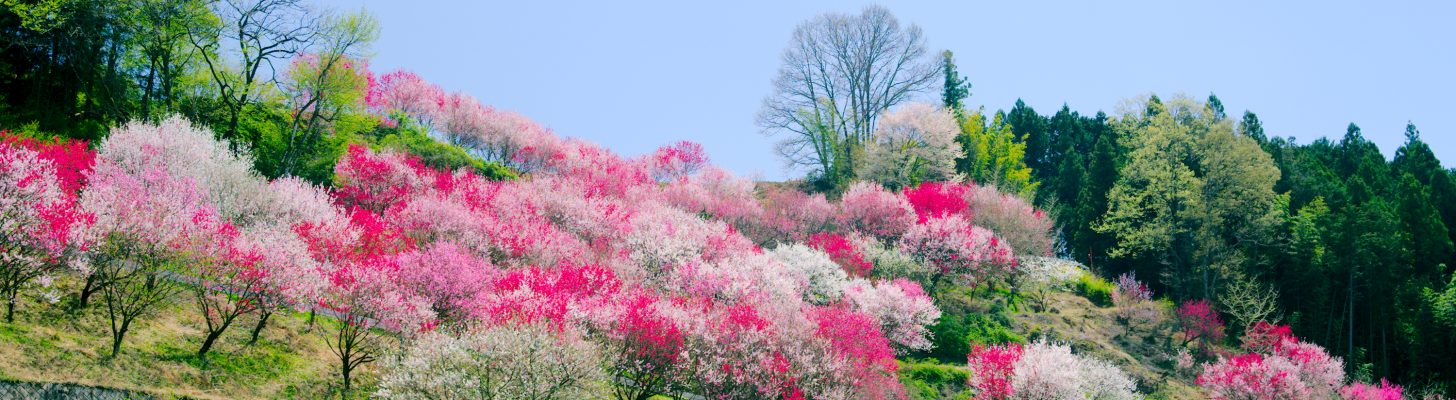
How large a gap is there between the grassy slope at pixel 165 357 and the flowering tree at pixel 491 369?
3356 mm

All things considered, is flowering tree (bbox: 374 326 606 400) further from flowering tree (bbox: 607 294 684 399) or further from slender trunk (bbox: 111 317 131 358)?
slender trunk (bbox: 111 317 131 358)

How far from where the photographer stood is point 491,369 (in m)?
14.1

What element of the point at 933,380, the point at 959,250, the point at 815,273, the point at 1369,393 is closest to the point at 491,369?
the point at 933,380

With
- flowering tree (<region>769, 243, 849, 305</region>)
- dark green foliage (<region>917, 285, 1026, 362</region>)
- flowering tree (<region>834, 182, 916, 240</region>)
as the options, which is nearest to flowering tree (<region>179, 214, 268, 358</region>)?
flowering tree (<region>769, 243, 849, 305</region>)

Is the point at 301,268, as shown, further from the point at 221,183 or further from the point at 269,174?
the point at 269,174

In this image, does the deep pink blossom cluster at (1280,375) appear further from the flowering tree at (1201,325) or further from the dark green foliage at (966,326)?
the dark green foliage at (966,326)

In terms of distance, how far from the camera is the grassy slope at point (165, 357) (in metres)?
13.8

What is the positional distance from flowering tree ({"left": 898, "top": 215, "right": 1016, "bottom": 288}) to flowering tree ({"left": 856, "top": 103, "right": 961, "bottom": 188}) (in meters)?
11.7

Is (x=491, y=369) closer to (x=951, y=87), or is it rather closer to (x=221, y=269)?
(x=221, y=269)

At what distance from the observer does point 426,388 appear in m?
13.8

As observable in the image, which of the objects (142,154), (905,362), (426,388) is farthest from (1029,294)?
(142,154)

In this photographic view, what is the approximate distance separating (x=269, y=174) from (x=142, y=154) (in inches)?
315

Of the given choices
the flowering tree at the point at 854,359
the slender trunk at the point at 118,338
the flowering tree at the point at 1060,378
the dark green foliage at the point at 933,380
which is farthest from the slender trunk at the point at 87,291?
the flowering tree at the point at 1060,378

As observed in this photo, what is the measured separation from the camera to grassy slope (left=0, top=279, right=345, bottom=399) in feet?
45.3
